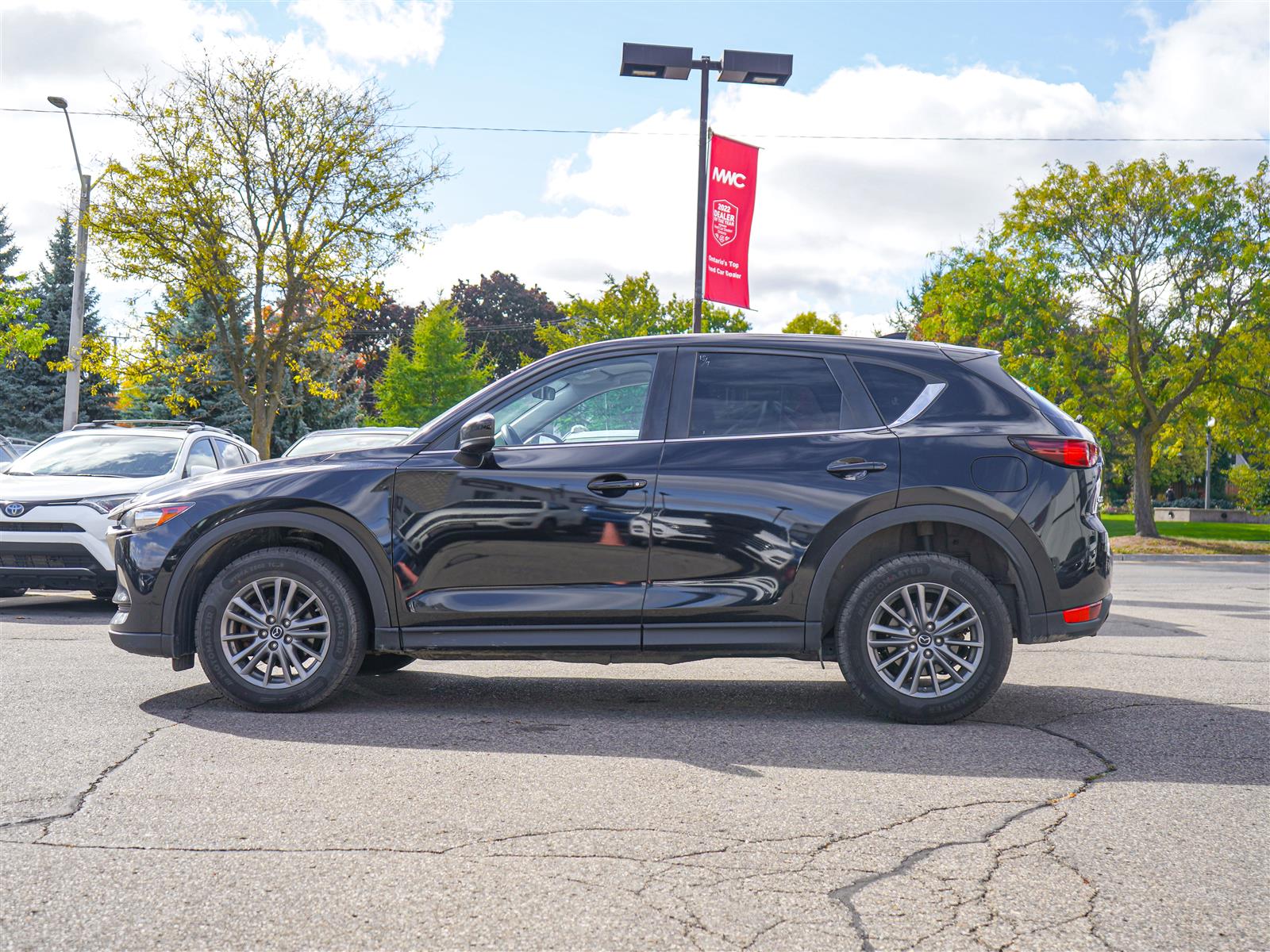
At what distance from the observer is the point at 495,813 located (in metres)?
4.00

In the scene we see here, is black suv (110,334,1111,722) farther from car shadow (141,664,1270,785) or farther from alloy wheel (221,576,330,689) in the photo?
car shadow (141,664,1270,785)

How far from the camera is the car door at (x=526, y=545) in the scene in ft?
18.0

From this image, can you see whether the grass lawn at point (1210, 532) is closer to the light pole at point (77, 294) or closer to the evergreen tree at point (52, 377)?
the light pole at point (77, 294)

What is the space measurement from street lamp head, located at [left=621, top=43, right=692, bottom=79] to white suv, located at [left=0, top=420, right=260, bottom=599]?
306 inches

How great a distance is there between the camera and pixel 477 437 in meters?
5.45

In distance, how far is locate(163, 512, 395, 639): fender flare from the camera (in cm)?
555

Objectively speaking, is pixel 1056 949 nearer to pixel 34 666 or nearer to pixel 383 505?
pixel 383 505

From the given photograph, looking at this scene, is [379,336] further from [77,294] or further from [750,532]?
[750,532]

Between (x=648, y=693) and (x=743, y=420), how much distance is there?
1.72 meters

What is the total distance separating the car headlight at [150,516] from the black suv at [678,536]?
1 centimetres

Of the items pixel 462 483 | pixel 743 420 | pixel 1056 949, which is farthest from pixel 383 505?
pixel 1056 949

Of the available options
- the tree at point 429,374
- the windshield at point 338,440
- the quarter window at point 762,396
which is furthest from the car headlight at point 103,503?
the tree at point 429,374

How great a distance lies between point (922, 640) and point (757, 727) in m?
0.87

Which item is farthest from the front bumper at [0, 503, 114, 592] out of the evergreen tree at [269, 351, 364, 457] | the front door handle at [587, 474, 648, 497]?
the evergreen tree at [269, 351, 364, 457]
